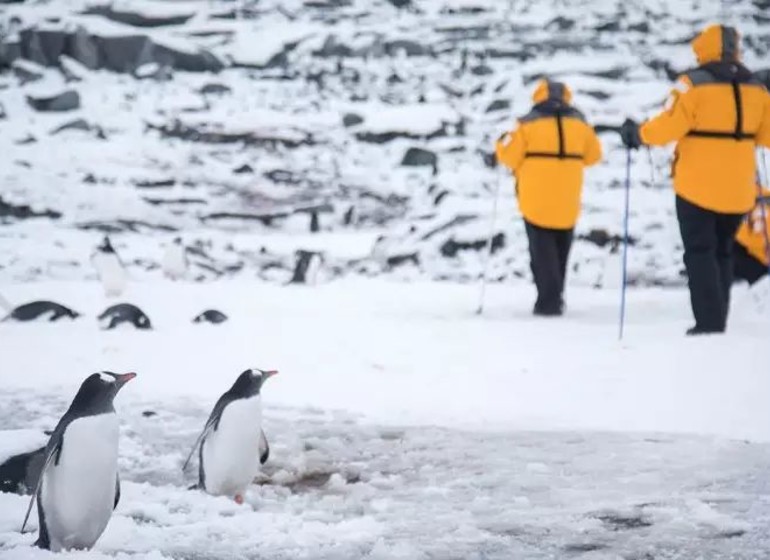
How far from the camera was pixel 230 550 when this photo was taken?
112cm

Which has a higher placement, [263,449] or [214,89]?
[214,89]

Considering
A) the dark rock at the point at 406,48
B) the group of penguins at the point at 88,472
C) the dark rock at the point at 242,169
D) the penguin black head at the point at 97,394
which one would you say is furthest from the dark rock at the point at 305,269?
the dark rock at the point at 406,48

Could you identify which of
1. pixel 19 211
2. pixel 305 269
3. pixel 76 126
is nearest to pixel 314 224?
pixel 19 211

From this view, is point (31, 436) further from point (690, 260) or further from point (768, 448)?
point (690, 260)

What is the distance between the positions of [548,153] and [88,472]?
2715 mm

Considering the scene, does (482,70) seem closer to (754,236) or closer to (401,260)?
(401,260)

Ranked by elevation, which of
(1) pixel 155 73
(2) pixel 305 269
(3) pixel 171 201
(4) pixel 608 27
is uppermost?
(4) pixel 608 27

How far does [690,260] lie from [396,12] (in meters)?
18.6

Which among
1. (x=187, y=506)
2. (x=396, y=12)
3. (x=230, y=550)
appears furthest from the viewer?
(x=396, y=12)

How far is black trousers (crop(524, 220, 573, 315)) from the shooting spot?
364 centimetres

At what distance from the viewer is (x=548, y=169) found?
356cm

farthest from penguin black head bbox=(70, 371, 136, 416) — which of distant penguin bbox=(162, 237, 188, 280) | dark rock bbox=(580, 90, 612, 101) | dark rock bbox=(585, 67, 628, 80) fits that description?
dark rock bbox=(585, 67, 628, 80)

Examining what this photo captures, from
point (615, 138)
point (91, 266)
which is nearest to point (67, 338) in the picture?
point (91, 266)

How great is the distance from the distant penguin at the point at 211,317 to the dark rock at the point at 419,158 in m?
8.46
